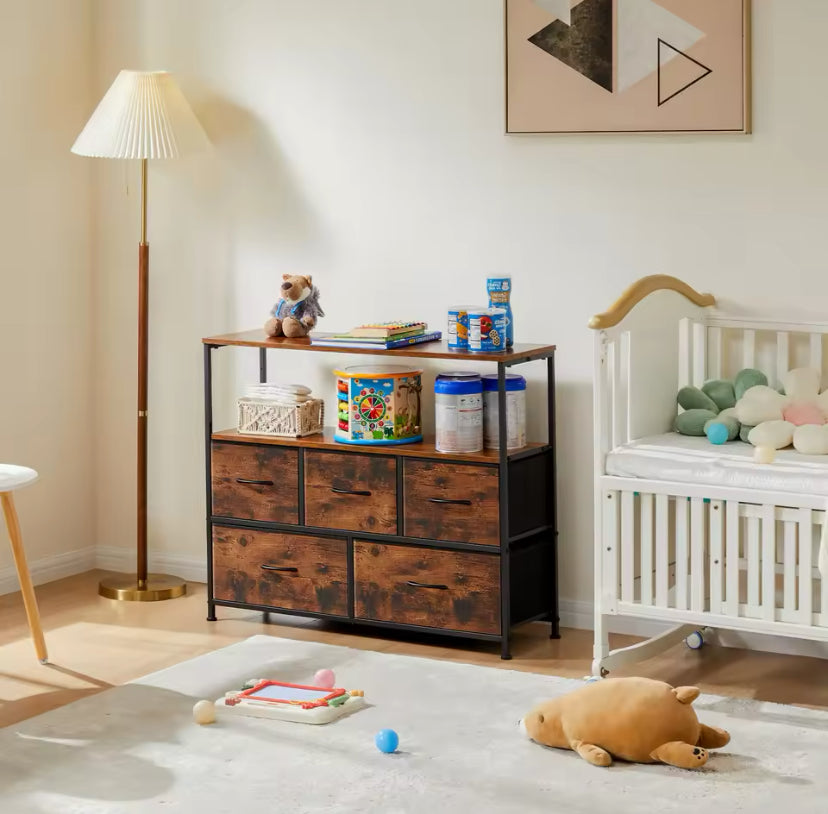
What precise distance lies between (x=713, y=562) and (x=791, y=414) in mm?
408

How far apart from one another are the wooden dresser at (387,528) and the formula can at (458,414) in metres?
0.04

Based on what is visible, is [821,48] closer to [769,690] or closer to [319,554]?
[769,690]

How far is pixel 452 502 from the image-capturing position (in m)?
3.44

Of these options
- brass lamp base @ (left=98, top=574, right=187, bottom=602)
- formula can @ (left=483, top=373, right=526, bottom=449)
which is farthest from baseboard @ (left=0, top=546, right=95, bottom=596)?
formula can @ (left=483, top=373, right=526, bottom=449)

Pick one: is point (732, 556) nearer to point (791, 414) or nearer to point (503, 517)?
point (791, 414)

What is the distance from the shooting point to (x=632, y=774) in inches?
102

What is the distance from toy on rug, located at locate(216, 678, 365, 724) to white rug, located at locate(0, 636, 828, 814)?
24 mm

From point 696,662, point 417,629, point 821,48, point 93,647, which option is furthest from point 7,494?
point 821,48

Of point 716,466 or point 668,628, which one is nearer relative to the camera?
point 716,466

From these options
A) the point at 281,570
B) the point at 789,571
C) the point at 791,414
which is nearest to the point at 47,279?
the point at 281,570

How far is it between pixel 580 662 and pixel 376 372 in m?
0.88

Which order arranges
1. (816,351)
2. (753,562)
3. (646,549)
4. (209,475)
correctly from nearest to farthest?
(753,562) → (646,549) → (816,351) → (209,475)

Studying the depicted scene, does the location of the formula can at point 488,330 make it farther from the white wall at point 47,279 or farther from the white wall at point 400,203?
the white wall at point 47,279

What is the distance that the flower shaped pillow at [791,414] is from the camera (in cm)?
308
